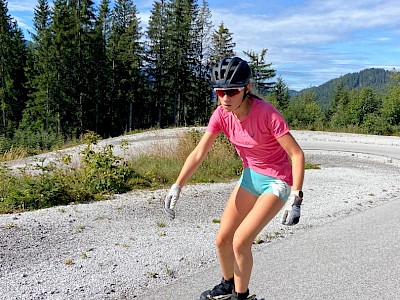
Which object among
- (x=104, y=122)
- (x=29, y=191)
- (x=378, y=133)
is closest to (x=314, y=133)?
(x=378, y=133)

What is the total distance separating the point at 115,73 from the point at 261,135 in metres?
49.2

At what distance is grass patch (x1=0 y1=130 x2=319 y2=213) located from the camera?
6988 mm

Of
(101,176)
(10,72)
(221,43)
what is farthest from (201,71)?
(101,176)

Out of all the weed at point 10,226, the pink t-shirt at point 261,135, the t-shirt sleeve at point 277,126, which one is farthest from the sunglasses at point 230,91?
the weed at point 10,226

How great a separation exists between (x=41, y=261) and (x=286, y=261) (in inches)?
110

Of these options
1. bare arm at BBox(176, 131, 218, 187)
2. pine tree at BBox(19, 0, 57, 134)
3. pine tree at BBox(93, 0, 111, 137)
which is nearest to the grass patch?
bare arm at BBox(176, 131, 218, 187)

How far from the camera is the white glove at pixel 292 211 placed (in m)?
2.76

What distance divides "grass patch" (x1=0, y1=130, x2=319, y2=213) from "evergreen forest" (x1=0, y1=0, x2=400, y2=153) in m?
24.6

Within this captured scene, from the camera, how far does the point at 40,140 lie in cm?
2431

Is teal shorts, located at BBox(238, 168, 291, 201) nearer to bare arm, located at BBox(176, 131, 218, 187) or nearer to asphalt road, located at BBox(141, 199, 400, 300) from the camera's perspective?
bare arm, located at BBox(176, 131, 218, 187)

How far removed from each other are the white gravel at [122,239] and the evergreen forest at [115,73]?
27.5 meters

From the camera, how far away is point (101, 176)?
8.16m

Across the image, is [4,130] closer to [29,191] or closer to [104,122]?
[104,122]

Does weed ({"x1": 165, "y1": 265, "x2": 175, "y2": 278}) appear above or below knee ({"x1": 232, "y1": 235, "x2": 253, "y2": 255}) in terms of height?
below
